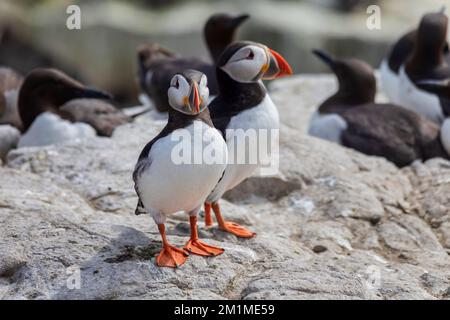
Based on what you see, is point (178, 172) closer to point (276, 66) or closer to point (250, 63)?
point (250, 63)

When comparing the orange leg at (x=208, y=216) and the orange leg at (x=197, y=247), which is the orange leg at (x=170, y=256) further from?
the orange leg at (x=208, y=216)

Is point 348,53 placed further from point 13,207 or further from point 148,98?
point 13,207

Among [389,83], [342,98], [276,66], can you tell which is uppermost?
[276,66]

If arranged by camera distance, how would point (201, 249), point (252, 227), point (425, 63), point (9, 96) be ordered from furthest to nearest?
1. point (425, 63)
2. point (9, 96)
3. point (252, 227)
4. point (201, 249)

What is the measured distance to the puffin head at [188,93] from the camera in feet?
19.0

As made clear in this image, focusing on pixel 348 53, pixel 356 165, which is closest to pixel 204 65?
pixel 356 165

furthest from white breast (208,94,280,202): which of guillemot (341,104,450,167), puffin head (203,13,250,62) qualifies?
puffin head (203,13,250,62)

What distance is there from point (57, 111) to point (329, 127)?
→ 9.38ft

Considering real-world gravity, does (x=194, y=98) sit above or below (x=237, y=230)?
above

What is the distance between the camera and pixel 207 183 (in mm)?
6031

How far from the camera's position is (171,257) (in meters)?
6.02

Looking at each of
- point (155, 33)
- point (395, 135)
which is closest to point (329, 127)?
point (395, 135)

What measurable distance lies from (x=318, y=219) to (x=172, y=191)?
6.97ft

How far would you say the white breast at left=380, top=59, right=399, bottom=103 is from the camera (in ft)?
40.2
